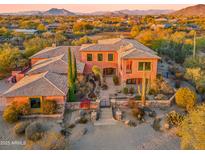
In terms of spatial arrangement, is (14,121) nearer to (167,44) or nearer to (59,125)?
(59,125)

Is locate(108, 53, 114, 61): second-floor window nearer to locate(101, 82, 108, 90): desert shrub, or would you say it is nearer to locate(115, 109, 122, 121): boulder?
locate(101, 82, 108, 90): desert shrub

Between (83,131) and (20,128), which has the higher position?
(20,128)

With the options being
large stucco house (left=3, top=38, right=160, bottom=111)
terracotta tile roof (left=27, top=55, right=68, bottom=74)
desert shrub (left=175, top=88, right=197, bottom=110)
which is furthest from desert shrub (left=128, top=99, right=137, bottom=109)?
terracotta tile roof (left=27, top=55, right=68, bottom=74)

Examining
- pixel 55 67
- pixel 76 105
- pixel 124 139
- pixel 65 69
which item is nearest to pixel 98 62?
pixel 65 69

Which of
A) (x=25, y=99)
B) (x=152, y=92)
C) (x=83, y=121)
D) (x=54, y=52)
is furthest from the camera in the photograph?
(x=54, y=52)

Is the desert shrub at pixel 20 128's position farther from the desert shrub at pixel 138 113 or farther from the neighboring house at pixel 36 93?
the desert shrub at pixel 138 113

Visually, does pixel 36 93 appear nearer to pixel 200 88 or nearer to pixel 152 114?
pixel 152 114
